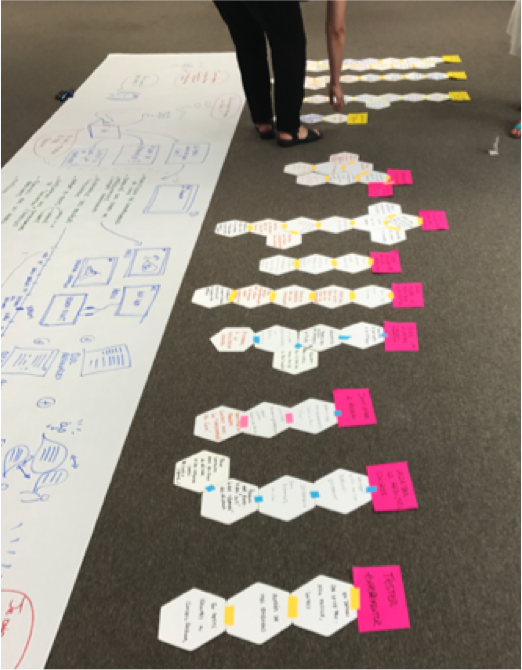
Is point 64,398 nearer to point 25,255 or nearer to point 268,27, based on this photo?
point 25,255

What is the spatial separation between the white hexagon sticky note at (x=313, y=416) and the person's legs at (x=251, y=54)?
1402 mm

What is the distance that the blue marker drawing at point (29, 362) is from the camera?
4.71 ft

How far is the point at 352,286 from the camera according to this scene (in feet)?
5.30

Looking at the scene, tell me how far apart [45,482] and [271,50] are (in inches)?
62.3

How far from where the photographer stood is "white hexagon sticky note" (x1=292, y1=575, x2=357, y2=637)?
3.19ft

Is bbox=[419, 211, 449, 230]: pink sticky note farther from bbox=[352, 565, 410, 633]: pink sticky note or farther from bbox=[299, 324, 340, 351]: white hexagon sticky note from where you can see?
bbox=[352, 565, 410, 633]: pink sticky note

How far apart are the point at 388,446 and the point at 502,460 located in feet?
0.76

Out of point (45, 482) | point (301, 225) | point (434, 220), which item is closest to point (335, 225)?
point (301, 225)

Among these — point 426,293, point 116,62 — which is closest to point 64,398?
point 426,293

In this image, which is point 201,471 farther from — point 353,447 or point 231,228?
point 231,228

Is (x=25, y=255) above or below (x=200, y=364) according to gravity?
above

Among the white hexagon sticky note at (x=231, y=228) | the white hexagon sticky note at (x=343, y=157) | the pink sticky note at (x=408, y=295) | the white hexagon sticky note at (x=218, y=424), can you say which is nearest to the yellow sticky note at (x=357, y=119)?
the white hexagon sticky note at (x=343, y=157)

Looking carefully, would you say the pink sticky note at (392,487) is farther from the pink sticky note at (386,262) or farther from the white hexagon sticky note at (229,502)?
the pink sticky note at (386,262)

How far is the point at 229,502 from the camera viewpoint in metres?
1.15
